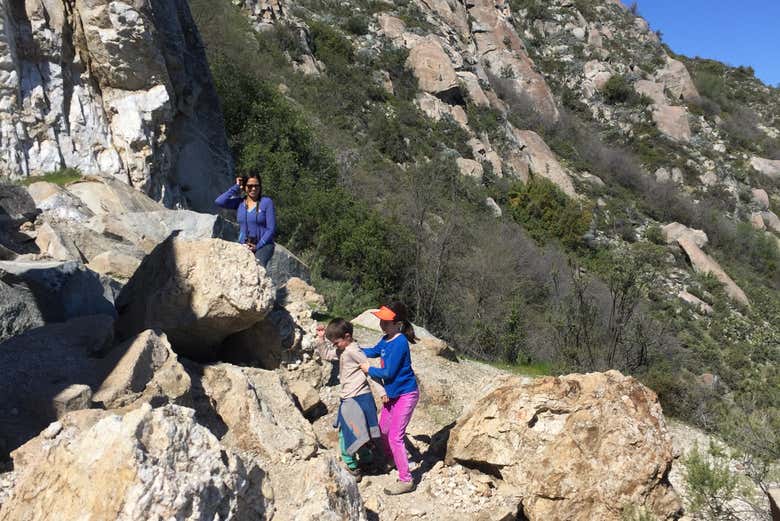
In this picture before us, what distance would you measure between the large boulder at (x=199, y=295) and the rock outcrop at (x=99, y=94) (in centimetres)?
526

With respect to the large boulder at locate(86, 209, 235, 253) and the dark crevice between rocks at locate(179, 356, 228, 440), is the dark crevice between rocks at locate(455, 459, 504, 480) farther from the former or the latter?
the large boulder at locate(86, 209, 235, 253)

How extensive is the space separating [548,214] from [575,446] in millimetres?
21457

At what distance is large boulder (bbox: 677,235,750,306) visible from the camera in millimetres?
22531

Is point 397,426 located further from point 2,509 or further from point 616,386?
point 2,509

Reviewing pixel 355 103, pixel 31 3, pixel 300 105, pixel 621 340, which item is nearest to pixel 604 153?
pixel 355 103

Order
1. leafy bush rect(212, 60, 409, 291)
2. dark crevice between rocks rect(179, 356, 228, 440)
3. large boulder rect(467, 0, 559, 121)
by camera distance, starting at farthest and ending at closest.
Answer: large boulder rect(467, 0, 559, 121) → leafy bush rect(212, 60, 409, 291) → dark crevice between rocks rect(179, 356, 228, 440)

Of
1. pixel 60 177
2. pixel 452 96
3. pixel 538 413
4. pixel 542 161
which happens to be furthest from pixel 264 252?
pixel 542 161

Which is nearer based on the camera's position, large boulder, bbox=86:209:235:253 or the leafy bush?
large boulder, bbox=86:209:235:253

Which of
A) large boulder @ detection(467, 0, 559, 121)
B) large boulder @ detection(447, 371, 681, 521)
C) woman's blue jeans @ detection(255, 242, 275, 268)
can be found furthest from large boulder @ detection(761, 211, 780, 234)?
woman's blue jeans @ detection(255, 242, 275, 268)

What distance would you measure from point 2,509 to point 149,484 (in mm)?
637

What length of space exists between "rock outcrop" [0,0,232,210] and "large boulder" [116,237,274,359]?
526cm

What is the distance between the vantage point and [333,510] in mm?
2850

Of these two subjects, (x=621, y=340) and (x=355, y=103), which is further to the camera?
(x=355, y=103)

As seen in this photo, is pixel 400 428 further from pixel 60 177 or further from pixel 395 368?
pixel 60 177
